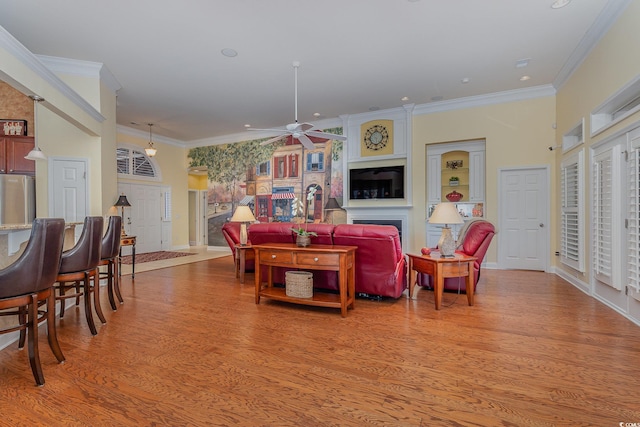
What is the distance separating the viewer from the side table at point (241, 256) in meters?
4.86

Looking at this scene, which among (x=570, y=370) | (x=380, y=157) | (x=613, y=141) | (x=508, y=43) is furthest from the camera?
(x=380, y=157)

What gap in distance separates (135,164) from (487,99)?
8.38 meters

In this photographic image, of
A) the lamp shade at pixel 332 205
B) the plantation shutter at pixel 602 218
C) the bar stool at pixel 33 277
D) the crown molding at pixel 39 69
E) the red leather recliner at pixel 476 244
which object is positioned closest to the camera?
the bar stool at pixel 33 277

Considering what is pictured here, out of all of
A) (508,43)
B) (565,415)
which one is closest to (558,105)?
(508,43)

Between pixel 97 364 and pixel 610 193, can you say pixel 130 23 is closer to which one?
pixel 97 364

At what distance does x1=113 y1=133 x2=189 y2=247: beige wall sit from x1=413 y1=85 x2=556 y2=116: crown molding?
22.3ft

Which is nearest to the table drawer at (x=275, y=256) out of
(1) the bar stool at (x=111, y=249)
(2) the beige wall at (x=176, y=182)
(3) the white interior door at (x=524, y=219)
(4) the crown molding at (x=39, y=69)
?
(1) the bar stool at (x=111, y=249)

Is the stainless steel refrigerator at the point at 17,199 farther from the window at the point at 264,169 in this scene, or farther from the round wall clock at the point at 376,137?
the round wall clock at the point at 376,137

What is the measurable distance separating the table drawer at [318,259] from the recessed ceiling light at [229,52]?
2992 millimetres

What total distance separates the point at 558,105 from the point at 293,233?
515 cm

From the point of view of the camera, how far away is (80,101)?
13.8 feet

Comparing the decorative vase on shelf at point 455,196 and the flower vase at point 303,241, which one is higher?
the decorative vase on shelf at point 455,196

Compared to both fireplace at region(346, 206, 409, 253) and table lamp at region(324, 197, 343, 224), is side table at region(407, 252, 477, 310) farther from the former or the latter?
table lamp at region(324, 197, 343, 224)

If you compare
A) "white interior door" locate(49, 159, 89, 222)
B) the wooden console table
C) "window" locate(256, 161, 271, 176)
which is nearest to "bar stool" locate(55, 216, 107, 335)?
the wooden console table
